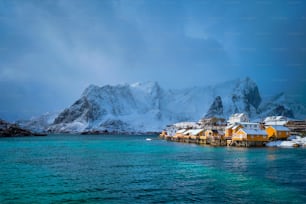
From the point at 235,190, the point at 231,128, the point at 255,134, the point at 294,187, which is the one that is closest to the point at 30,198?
the point at 235,190

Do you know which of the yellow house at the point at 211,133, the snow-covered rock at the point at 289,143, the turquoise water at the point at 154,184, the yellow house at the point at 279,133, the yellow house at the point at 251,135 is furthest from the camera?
the yellow house at the point at 211,133

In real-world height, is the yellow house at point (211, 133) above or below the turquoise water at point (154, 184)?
above

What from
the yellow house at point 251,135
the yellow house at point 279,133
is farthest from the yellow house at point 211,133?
the yellow house at point 279,133

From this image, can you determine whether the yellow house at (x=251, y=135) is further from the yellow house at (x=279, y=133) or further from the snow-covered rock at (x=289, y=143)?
the yellow house at (x=279, y=133)

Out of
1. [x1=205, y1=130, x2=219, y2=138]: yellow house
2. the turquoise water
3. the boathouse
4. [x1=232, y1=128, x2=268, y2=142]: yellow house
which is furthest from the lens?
[x1=205, y1=130, x2=219, y2=138]: yellow house

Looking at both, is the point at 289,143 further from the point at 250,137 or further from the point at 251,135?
the point at 250,137

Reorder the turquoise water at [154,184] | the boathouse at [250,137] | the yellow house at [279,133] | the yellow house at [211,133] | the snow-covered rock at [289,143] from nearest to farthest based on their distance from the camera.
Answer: the turquoise water at [154,184] → the snow-covered rock at [289,143] → the boathouse at [250,137] → the yellow house at [279,133] → the yellow house at [211,133]

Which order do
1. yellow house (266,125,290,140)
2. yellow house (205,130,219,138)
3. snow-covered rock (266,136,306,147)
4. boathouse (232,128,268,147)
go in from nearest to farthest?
snow-covered rock (266,136,306,147) < boathouse (232,128,268,147) < yellow house (266,125,290,140) < yellow house (205,130,219,138)

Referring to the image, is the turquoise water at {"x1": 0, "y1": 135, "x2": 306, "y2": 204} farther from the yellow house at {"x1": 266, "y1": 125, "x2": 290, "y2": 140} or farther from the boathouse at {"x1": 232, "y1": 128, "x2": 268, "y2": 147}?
the yellow house at {"x1": 266, "y1": 125, "x2": 290, "y2": 140}

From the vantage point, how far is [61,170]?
109ft

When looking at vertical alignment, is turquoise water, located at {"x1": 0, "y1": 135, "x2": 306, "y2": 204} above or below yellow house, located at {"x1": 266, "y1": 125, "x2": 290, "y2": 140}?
below

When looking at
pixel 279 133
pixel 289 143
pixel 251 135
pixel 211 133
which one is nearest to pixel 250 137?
pixel 251 135

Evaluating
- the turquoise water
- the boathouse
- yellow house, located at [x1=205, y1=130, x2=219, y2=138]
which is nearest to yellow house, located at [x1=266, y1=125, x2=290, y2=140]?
the boathouse

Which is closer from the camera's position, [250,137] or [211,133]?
[250,137]
